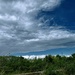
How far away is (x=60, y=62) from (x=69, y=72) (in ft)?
7.54

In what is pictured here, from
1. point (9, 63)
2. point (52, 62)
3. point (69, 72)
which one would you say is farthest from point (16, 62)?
point (69, 72)

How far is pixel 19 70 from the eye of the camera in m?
14.5

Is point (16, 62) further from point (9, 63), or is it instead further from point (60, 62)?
point (60, 62)

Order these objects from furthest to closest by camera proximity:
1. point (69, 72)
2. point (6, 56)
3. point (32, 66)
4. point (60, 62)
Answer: point (6, 56) → point (60, 62) → point (32, 66) → point (69, 72)

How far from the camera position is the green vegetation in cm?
1373

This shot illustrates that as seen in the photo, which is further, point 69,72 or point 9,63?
point 9,63

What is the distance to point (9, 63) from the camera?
1530 cm

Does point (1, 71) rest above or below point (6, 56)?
below

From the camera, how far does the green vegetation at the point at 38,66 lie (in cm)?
1373

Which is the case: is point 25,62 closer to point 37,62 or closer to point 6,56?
point 37,62

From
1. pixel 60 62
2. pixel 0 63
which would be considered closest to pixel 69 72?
pixel 60 62

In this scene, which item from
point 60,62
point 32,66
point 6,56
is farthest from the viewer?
point 6,56

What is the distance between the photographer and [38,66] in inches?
594

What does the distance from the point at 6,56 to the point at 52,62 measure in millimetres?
3425
